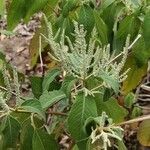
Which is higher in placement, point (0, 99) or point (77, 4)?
point (77, 4)

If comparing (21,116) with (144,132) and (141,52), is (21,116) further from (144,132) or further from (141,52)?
(144,132)

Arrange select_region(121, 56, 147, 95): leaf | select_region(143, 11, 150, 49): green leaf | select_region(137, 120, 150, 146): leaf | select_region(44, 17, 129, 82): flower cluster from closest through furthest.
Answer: select_region(44, 17, 129, 82): flower cluster < select_region(143, 11, 150, 49): green leaf < select_region(121, 56, 147, 95): leaf < select_region(137, 120, 150, 146): leaf

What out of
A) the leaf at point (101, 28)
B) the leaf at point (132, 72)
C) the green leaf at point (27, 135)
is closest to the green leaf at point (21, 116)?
the green leaf at point (27, 135)

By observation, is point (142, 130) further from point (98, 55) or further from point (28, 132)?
point (98, 55)

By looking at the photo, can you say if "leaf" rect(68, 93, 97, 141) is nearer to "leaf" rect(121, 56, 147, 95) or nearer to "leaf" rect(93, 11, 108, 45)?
"leaf" rect(93, 11, 108, 45)

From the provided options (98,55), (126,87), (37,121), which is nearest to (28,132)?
(37,121)

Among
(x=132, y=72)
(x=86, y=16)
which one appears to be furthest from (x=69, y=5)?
(x=132, y=72)

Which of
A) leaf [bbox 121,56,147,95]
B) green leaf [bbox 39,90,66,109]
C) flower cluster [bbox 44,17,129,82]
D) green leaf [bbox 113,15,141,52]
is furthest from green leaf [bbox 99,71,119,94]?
leaf [bbox 121,56,147,95]

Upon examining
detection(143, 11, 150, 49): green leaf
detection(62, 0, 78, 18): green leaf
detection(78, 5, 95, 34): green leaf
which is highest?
detection(62, 0, 78, 18): green leaf
